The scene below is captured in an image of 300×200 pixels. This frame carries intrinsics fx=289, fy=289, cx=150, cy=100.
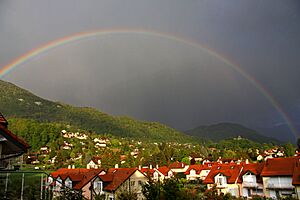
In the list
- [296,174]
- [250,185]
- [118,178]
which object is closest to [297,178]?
[296,174]

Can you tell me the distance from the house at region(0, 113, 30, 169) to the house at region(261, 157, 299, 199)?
31.5m

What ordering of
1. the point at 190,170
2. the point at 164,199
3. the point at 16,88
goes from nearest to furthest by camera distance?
the point at 164,199 → the point at 190,170 → the point at 16,88

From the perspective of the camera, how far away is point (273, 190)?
35.3 meters

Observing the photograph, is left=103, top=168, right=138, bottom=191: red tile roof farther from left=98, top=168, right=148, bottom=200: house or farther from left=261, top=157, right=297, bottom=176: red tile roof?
left=261, top=157, right=297, bottom=176: red tile roof

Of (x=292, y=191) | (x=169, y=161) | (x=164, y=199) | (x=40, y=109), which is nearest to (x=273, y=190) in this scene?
(x=292, y=191)

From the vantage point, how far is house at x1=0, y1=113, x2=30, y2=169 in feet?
A: 25.3

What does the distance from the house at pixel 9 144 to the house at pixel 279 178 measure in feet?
103

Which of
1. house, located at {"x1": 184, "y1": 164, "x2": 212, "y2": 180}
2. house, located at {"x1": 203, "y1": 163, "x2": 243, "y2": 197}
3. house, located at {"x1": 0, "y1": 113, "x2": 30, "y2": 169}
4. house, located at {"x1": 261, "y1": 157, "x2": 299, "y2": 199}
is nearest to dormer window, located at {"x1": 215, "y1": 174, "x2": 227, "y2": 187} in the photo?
house, located at {"x1": 203, "y1": 163, "x2": 243, "y2": 197}

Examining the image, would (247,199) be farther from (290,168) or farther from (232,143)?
(232,143)

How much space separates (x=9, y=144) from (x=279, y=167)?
34726 millimetres

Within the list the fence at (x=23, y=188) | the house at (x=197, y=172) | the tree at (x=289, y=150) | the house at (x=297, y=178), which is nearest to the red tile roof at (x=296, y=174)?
the house at (x=297, y=178)

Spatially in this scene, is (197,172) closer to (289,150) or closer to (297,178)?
(297,178)

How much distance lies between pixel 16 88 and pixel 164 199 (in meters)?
180

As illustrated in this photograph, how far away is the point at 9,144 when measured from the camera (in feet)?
27.8
